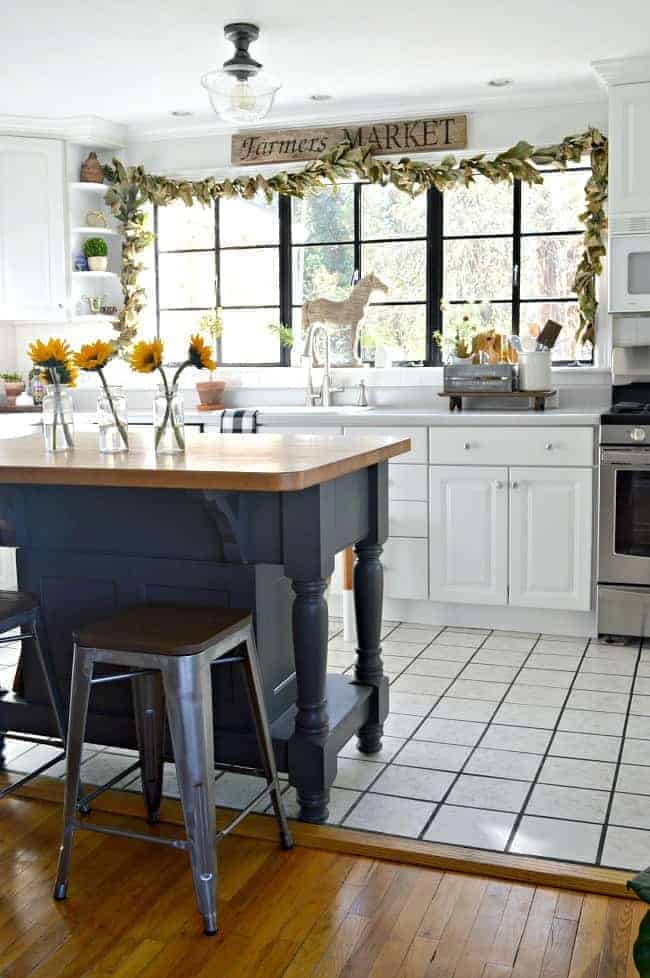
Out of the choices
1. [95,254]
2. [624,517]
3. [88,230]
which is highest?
[88,230]

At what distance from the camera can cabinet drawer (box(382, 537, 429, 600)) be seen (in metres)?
4.70

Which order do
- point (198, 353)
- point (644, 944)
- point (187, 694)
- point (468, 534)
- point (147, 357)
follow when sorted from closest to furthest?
point (644, 944) → point (187, 694) → point (147, 357) → point (198, 353) → point (468, 534)

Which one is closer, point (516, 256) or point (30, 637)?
point (30, 637)

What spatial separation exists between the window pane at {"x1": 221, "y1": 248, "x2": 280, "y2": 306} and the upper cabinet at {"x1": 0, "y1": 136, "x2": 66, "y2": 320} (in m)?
0.91

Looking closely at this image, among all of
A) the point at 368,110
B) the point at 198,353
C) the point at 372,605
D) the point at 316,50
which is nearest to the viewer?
the point at 198,353

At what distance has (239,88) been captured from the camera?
390 cm

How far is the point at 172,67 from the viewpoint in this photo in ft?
14.9

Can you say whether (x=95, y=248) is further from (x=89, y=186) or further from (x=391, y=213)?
(x=391, y=213)

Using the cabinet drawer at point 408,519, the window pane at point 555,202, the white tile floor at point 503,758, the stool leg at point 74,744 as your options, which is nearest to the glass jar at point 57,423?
the stool leg at point 74,744

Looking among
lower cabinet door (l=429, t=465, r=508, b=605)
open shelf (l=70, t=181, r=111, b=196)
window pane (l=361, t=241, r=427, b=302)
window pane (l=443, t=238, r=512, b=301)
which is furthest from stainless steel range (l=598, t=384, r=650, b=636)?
open shelf (l=70, t=181, r=111, b=196)

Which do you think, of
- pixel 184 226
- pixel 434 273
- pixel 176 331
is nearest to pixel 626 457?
pixel 434 273

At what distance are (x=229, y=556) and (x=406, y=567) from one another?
2.23m

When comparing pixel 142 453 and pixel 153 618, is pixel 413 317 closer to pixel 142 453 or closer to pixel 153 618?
pixel 142 453

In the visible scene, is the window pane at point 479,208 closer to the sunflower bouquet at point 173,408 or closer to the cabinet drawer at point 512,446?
the cabinet drawer at point 512,446
